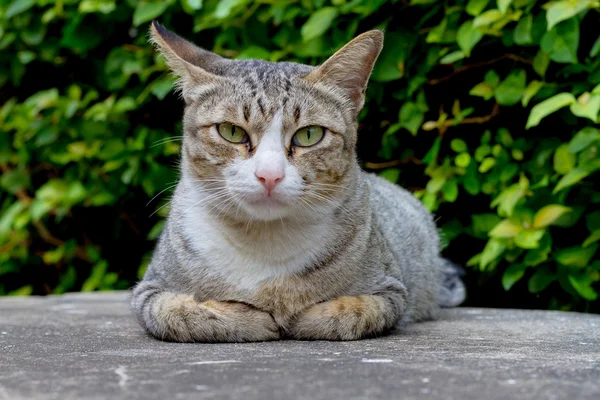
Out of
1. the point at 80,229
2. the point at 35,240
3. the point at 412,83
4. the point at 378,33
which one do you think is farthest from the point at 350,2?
the point at 35,240

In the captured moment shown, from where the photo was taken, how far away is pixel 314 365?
2055mm

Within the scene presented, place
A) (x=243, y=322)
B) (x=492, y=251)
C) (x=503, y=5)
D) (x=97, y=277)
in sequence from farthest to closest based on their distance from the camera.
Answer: (x=97, y=277) → (x=492, y=251) → (x=503, y=5) → (x=243, y=322)

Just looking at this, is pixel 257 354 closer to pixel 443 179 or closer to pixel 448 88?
pixel 443 179

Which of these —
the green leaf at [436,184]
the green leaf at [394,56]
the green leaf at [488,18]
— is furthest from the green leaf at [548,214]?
the green leaf at [394,56]

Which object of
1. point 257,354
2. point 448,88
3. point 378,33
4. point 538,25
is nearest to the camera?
point 257,354

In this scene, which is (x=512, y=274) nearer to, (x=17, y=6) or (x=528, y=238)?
(x=528, y=238)

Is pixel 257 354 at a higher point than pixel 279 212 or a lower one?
lower

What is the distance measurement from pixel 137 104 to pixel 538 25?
92.4 inches

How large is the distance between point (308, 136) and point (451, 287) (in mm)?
1630

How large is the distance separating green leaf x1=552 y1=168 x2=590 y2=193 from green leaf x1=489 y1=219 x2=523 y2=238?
0.25 m

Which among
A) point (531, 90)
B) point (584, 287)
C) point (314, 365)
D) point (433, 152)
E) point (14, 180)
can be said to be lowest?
point (314, 365)

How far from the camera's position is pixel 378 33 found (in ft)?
9.27

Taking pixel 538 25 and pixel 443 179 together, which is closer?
pixel 538 25

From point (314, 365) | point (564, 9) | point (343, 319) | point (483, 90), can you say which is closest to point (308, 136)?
point (343, 319)
